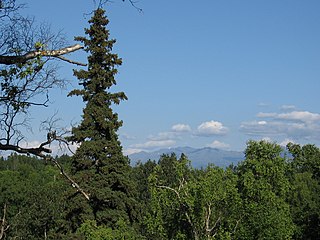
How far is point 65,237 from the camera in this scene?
23.7m

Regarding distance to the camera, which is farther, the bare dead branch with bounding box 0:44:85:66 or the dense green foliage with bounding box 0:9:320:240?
the dense green foliage with bounding box 0:9:320:240

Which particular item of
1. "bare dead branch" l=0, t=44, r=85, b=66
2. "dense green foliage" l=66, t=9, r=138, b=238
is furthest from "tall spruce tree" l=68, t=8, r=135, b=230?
"bare dead branch" l=0, t=44, r=85, b=66

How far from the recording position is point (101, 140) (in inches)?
976

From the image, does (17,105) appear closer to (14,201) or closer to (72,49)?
(72,49)

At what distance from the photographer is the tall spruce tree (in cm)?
2412

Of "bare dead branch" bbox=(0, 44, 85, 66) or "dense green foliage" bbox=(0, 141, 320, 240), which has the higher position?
"bare dead branch" bbox=(0, 44, 85, 66)

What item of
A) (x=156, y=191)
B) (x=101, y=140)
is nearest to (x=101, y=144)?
(x=101, y=140)

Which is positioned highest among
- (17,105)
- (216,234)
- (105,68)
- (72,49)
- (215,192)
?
(105,68)

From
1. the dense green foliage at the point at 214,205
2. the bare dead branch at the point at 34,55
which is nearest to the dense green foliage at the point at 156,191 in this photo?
the dense green foliage at the point at 214,205

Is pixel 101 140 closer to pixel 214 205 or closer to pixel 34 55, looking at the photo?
pixel 214 205

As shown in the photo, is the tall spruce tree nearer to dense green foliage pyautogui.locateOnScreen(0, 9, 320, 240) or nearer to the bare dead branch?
dense green foliage pyautogui.locateOnScreen(0, 9, 320, 240)

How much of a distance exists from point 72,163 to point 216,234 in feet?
24.9

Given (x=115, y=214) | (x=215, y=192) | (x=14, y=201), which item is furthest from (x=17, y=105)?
(x=14, y=201)

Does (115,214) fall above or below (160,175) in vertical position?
below
